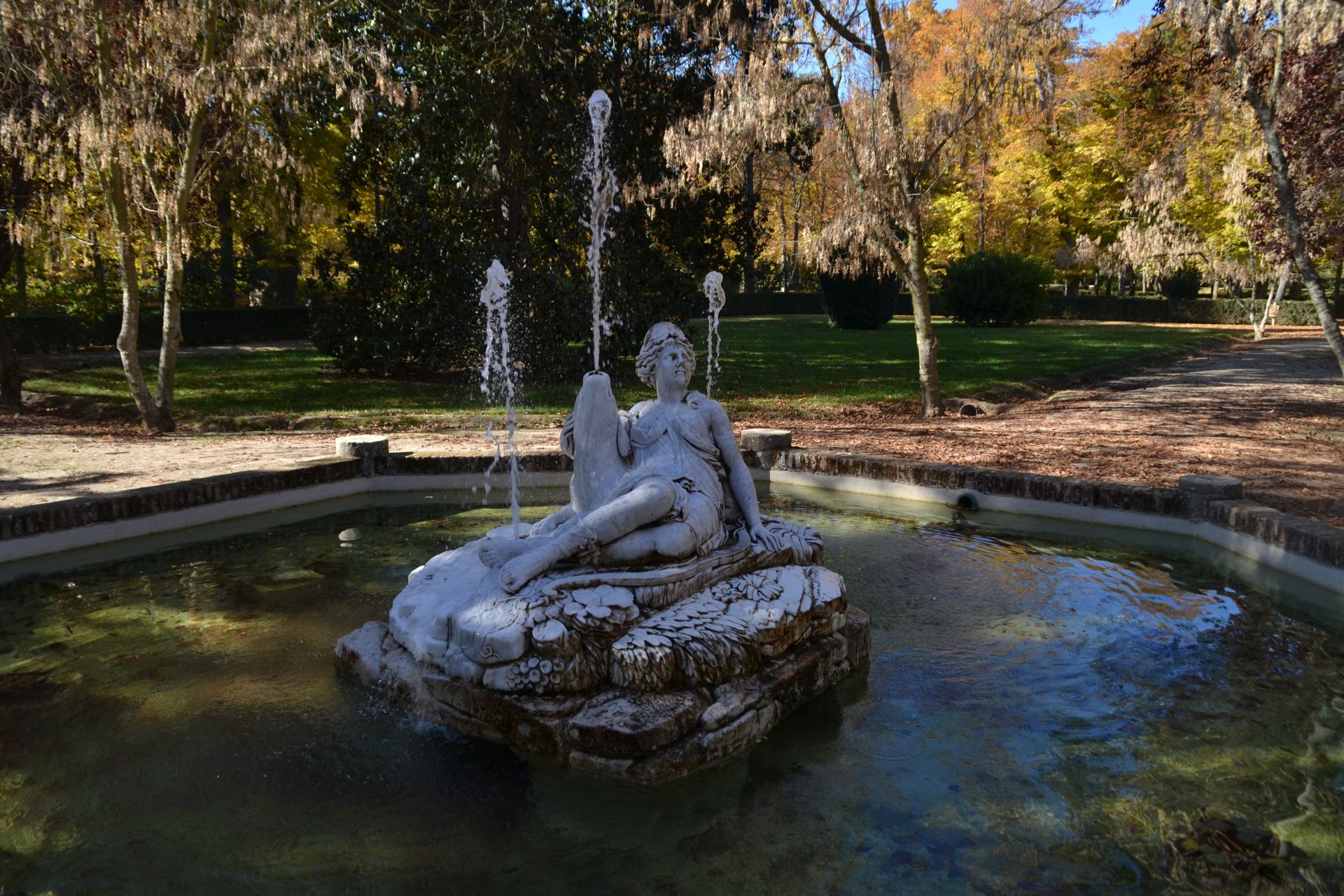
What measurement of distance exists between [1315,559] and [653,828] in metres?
5.00

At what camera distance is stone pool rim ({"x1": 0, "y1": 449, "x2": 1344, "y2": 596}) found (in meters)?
6.61

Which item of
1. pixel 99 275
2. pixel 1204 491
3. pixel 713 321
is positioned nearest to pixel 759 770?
pixel 1204 491

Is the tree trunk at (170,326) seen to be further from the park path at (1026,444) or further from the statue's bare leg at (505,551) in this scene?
the statue's bare leg at (505,551)

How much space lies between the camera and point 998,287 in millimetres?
35062

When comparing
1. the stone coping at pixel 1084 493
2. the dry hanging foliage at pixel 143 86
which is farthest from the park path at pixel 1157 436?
the dry hanging foliage at pixel 143 86

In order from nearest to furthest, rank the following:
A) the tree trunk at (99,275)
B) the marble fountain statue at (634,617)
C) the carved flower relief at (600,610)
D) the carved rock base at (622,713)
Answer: the carved rock base at (622,713) < the marble fountain statue at (634,617) < the carved flower relief at (600,610) < the tree trunk at (99,275)

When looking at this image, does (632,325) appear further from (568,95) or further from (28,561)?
(28,561)

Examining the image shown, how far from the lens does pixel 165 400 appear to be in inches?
498

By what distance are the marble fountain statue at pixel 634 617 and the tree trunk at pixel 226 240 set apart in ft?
59.9

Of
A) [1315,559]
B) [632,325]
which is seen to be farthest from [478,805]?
[632,325]

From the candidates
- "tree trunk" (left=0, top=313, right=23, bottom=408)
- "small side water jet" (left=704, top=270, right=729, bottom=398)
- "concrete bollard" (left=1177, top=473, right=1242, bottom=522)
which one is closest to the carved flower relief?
"concrete bollard" (left=1177, top=473, right=1242, bottom=522)

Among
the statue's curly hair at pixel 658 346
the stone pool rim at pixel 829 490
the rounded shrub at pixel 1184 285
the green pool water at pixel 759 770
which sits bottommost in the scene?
the green pool water at pixel 759 770

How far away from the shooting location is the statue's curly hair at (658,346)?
16.8ft

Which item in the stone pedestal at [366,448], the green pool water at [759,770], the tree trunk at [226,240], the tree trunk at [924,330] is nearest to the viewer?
the green pool water at [759,770]
